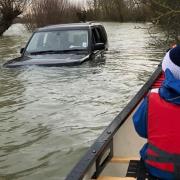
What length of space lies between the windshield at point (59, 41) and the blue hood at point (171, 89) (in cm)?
934

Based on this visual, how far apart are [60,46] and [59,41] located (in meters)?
0.16

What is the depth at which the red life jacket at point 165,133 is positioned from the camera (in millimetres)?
3465

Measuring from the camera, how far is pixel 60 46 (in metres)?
12.9

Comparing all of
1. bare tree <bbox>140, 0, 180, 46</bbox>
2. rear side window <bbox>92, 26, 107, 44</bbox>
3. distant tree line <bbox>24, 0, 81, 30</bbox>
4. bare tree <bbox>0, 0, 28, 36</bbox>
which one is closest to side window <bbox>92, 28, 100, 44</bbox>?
rear side window <bbox>92, 26, 107, 44</bbox>

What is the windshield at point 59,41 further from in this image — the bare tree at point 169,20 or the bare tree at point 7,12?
the bare tree at point 7,12

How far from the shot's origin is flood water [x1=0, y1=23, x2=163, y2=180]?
7.01m

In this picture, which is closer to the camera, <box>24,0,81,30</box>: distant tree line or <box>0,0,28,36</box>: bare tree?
<box>0,0,28,36</box>: bare tree

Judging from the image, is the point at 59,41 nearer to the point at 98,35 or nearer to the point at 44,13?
the point at 98,35

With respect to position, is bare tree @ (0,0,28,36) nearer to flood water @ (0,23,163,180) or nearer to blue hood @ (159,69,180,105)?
flood water @ (0,23,163,180)

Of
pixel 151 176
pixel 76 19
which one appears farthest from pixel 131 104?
pixel 76 19

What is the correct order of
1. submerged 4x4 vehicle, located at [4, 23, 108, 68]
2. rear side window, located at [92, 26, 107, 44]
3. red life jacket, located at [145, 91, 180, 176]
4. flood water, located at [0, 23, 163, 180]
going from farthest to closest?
Answer: rear side window, located at [92, 26, 107, 44] → submerged 4x4 vehicle, located at [4, 23, 108, 68] → flood water, located at [0, 23, 163, 180] → red life jacket, located at [145, 91, 180, 176]

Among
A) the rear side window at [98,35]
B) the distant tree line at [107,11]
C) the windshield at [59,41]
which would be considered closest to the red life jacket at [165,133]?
the windshield at [59,41]

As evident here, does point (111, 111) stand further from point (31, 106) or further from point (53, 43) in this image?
point (53, 43)

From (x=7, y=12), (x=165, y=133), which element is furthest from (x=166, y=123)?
(x=7, y=12)
